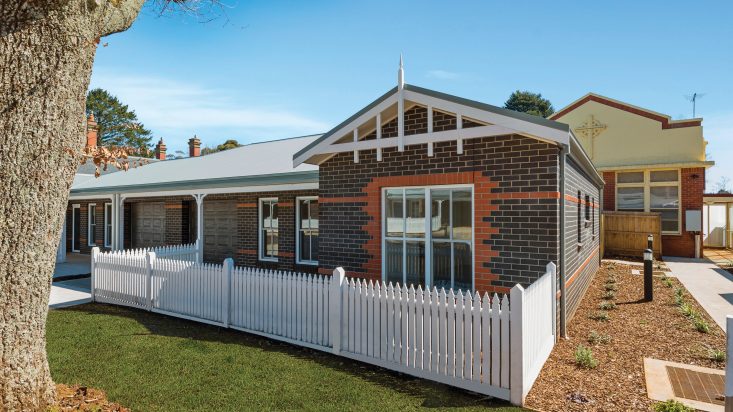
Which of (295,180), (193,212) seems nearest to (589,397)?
(295,180)

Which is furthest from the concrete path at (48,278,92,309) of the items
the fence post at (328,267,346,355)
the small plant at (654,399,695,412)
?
the small plant at (654,399,695,412)

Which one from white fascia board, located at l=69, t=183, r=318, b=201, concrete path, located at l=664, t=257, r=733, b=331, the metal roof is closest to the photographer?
concrete path, located at l=664, t=257, r=733, b=331

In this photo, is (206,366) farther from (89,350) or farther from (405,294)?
(405,294)

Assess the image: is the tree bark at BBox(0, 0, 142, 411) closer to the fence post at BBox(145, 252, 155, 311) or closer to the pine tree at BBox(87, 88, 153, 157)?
the fence post at BBox(145, 252, 155, 311)

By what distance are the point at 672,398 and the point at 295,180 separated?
8.03 metres

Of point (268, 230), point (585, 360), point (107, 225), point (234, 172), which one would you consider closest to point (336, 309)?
point (585, 360)

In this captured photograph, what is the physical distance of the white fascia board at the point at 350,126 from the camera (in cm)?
746

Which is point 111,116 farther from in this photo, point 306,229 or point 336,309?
point 336,309

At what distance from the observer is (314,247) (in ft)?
38.1

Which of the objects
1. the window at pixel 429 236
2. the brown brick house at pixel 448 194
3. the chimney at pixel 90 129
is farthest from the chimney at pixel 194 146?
the window at pixel 429 236

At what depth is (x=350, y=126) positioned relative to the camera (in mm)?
7859

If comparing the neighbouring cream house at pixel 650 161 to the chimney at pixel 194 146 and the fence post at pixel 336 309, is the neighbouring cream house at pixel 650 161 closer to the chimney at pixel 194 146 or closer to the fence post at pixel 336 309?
the fence post at pixel 336 309

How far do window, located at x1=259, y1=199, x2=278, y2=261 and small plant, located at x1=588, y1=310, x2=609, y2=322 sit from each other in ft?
26.8

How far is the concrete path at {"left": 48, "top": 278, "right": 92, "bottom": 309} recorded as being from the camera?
9805 mm
